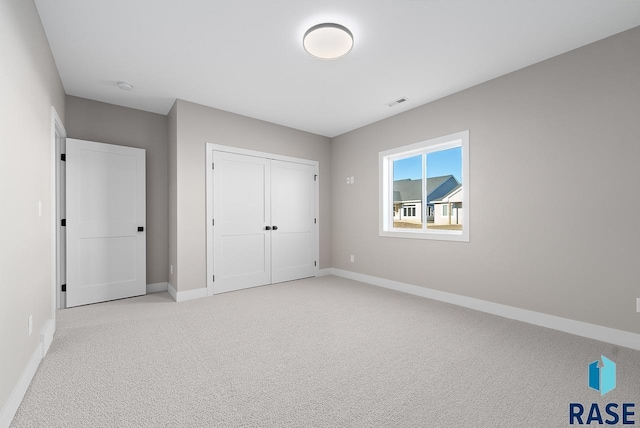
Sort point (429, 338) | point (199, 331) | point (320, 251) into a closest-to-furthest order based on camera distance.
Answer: point (429, 338), point (199, 331), point (320, 251)

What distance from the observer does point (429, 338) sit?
2.58 meters

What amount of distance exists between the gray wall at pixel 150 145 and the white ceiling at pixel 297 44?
271 millimetres

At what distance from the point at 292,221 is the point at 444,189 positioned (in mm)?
2506

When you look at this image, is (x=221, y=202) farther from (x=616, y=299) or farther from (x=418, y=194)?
(x=616, y=299)

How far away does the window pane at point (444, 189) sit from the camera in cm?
375

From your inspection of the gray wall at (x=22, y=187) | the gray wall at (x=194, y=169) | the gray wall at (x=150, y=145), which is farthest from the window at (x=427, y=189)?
the gray wall at (x=22, y=187)

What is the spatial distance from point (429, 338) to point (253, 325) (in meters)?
1.72

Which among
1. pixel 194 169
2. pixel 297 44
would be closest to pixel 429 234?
pixel 297 44

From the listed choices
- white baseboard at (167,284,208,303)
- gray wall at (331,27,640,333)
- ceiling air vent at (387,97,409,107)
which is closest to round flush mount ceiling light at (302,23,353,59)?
ceiling air vent at (387,97,409,107)

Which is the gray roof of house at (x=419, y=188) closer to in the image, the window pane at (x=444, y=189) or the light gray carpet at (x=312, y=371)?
the window pane at (x=444, y=189)

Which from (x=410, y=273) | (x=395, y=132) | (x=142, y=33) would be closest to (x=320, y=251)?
(x=410, y=273)

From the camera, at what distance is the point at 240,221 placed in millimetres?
4352

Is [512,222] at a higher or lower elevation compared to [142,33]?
lower

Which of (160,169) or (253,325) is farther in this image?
(160,169)
